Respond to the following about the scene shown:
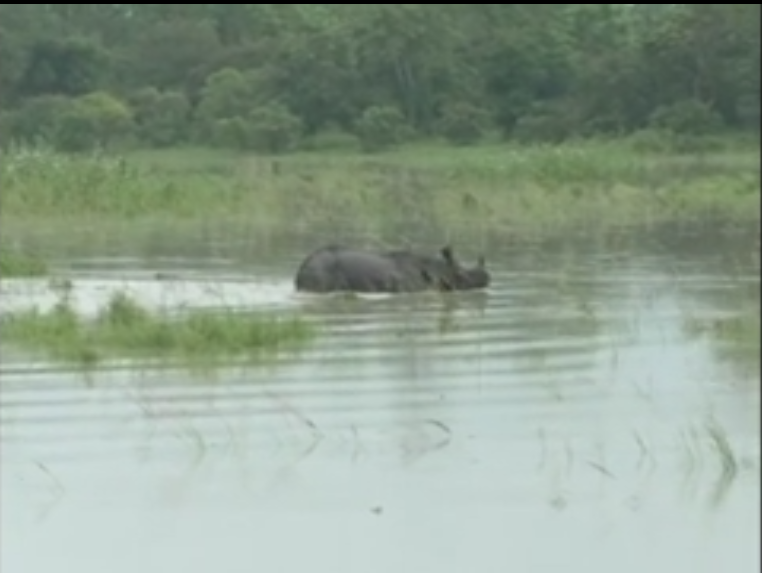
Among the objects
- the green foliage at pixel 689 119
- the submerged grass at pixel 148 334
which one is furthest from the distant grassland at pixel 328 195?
the green foliage at pixel 689 119

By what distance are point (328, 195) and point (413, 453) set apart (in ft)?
50.3

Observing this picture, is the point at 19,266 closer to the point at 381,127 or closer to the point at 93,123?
the point at 381,127

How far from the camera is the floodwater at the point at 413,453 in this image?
6.44 metres

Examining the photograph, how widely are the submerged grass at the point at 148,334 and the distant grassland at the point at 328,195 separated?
2.40 m

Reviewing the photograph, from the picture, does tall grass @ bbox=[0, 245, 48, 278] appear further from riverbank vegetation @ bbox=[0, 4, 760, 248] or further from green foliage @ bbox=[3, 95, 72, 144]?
green foliage @ bbox=[3, 95, 72, 144]

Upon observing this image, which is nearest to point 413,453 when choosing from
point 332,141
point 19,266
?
point 19,266

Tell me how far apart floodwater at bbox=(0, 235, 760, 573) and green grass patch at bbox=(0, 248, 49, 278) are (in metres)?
3.23

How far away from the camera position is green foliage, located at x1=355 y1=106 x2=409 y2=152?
18.7m

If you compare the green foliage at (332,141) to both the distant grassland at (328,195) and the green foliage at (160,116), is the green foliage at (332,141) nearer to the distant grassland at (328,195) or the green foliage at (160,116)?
the distant grassland at (328,195)

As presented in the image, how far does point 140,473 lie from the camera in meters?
8.23

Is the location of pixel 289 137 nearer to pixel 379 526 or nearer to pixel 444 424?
pixel 444 424

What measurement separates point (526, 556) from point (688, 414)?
3.89 ft

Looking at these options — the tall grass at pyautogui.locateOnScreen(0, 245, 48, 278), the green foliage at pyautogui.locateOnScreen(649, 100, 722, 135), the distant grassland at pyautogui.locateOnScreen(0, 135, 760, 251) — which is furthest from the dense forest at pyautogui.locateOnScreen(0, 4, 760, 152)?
the tall grass at pyautogui.locateOnScreen(0, 245, 48, 278)

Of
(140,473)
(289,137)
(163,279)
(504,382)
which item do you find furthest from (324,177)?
(140,473)
